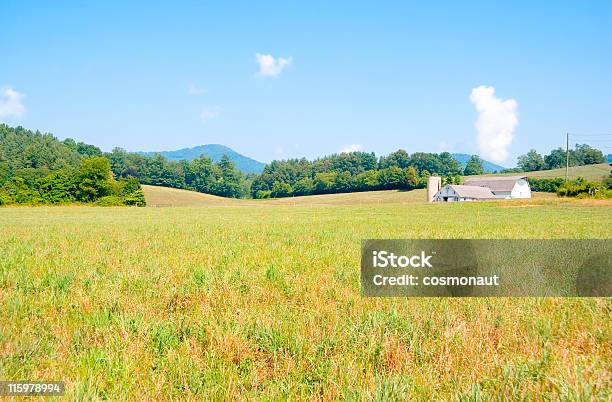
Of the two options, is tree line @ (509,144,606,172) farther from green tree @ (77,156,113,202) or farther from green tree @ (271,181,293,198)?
green tree @ (77,156,113,202)

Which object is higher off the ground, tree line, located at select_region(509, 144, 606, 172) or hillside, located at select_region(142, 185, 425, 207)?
tree line, located at select_region(509, 144, 606, 172)

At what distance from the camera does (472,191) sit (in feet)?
387

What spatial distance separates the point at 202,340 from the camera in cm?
441

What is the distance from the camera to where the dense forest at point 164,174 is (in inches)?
3858

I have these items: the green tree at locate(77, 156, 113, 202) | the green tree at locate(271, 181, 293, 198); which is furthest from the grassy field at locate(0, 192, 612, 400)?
the green tree at locate(271, 181, 293, 198)

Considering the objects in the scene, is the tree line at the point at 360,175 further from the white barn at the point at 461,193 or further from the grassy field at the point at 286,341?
the grassy field at the point at 286,341

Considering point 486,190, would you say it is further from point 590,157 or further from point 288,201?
point 590,157

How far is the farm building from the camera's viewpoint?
11544 cm

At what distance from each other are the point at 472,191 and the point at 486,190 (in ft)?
32.4

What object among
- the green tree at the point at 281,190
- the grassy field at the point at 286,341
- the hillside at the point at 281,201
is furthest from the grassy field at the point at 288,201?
the grassy field at the point at 286,341

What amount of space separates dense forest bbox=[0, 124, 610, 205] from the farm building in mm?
13683

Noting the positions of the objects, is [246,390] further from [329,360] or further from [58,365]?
[58,365]

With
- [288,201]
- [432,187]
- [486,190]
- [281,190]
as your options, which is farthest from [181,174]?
[486,190]

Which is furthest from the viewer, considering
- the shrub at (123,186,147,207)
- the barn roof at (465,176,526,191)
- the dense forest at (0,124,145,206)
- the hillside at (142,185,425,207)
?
the barn roof at (465,176,526,191)
